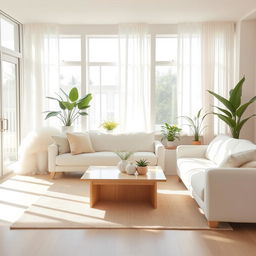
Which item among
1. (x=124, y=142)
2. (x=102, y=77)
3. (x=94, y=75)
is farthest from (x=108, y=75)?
(x=124, y=142)

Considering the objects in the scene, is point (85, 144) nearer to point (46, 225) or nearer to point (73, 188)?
point (73, 188)

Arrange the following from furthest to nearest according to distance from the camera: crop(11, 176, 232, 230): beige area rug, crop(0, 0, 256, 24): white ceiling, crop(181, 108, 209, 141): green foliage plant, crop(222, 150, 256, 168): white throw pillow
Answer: crop(181, 108, 209, 141): green foliage plant → crop(0, 0, 256, 24): white ceiling → crop(222, 150, 256, 168): white throw pillow → crop(11, 176, 232, 230): beige area rug

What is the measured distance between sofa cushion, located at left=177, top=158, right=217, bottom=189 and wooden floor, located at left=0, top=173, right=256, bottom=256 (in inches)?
46.3

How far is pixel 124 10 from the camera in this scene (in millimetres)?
6090

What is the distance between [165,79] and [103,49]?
4.61 ft

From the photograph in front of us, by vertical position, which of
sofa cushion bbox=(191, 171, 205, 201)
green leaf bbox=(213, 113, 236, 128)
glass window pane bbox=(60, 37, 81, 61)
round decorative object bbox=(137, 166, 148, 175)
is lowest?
sofa cushion bbox=(191, 171, 205, 201)

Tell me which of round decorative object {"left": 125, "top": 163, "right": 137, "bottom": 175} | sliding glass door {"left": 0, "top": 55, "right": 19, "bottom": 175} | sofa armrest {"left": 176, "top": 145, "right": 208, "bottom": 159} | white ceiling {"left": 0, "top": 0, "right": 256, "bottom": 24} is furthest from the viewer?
sliding glass door {"left": 0, "top": 55, "right": 19, "bottom": 175}

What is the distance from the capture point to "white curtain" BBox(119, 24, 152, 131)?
698cm

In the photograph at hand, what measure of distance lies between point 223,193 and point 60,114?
406 centimetres

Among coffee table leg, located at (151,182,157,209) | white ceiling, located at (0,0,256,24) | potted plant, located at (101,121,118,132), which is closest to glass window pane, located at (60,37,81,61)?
white ceiling, located at (0,0,256,24)

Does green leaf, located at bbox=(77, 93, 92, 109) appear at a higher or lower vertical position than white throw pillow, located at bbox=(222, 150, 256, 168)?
higher

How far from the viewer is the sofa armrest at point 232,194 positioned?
3.57 metres

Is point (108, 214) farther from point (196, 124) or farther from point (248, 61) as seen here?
point (248, 61)

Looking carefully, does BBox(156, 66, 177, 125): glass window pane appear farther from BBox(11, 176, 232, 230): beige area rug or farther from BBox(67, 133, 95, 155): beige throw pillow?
BBox(11, 176, 232, 230): beige area rug
